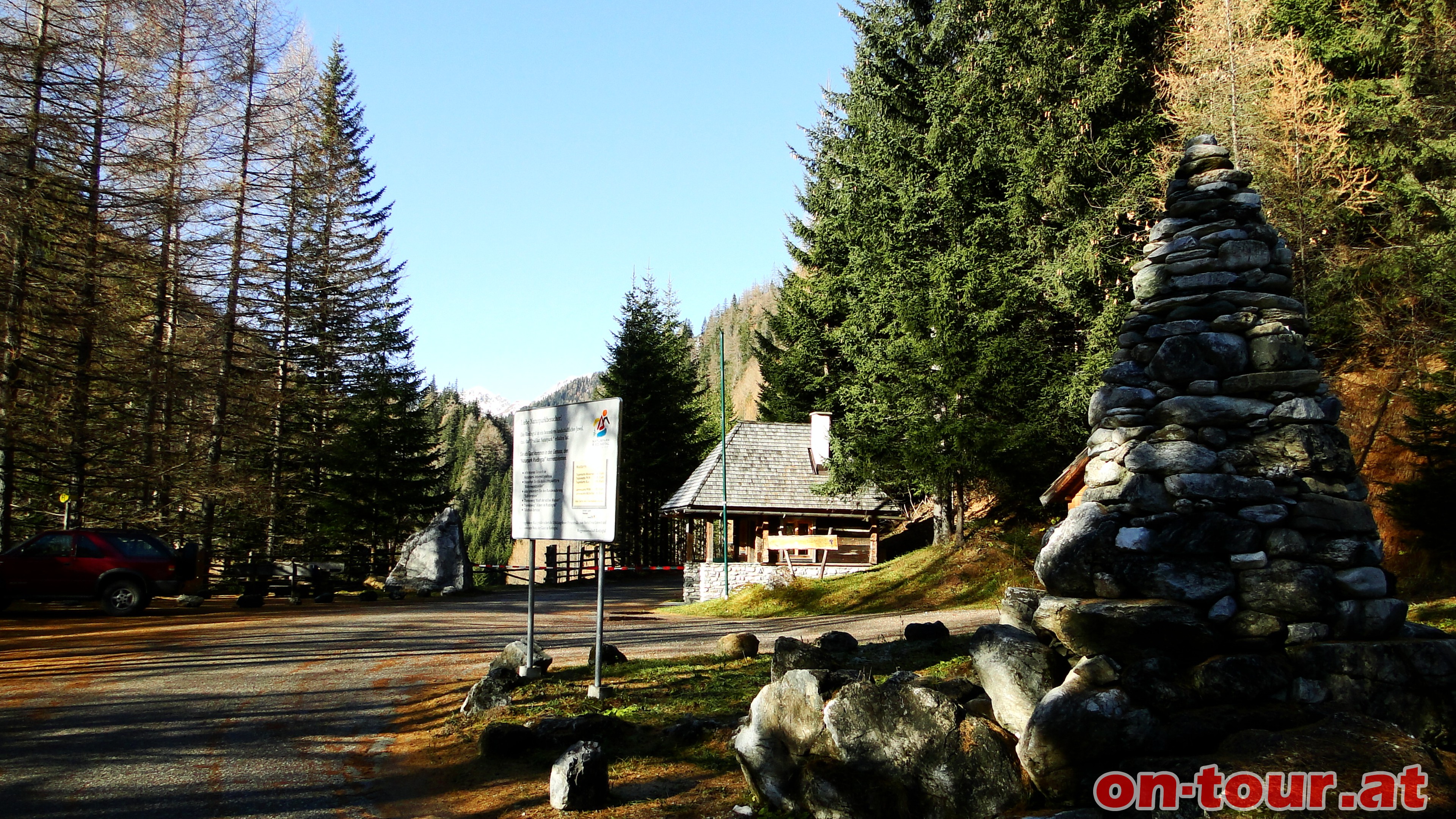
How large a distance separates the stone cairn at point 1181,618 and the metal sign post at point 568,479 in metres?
3.32

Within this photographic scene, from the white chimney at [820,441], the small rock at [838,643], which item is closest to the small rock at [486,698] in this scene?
the small rock at [838,643]

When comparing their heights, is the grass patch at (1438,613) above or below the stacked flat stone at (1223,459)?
below

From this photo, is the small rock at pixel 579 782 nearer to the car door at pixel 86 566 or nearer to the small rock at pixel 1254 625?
the small rock at pixel 1254 625

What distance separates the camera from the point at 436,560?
88.3 ft

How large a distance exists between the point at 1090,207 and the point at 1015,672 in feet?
Result: 64.6

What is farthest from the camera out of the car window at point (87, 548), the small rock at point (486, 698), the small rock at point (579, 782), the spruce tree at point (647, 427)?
the spruce tree at point (647, 427)

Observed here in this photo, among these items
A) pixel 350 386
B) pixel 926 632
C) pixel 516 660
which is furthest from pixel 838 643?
pixel 350 386

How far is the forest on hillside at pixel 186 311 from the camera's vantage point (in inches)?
725

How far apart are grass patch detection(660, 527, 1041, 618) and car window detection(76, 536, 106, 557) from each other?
12.5 m

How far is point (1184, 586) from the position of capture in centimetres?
590

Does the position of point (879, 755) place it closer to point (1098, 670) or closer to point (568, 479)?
point (1098, 670)

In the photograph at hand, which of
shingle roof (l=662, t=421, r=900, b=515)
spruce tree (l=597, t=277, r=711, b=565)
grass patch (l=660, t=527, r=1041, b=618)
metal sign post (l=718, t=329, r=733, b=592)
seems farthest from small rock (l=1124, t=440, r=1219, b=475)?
spruce tree (l=597, t=277, r=711, b=565)

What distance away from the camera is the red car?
1647 centimetres

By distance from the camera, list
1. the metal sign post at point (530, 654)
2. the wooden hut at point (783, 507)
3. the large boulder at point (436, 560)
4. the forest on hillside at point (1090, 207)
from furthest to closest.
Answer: the wooden hut at point (783, 507) → the large boulder at point (436, 560) → the forest on hillside at point (1090, 207) → the metal sign post at point (530, 654)
